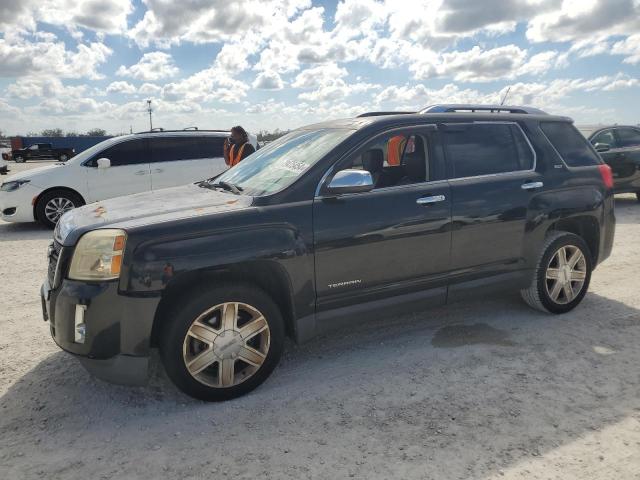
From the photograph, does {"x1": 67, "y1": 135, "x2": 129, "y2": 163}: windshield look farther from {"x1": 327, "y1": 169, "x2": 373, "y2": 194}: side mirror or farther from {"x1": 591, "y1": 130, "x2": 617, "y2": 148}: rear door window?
{"x1": 591, "y1": 130, "x2": 617, "y2": 148}: rear door window

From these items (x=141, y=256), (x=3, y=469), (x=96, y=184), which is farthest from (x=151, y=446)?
(x=96, y=184)

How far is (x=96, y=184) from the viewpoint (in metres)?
9.20

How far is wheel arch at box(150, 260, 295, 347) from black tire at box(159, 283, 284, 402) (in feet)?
0.17

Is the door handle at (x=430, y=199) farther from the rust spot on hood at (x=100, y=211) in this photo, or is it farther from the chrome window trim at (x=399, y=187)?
the rust spot on hood at (x=100, y=211)

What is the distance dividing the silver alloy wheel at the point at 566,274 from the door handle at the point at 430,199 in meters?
1.33

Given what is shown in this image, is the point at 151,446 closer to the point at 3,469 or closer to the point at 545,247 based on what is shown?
the point at 3,469

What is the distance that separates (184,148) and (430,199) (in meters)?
7.44

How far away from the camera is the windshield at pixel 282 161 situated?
11.2 ft

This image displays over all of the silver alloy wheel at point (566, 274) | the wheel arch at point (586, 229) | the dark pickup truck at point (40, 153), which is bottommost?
the silver alloy wheel at point (566, 274)

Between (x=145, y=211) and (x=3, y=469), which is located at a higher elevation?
(x=145, y=211)

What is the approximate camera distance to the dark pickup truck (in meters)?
43.6

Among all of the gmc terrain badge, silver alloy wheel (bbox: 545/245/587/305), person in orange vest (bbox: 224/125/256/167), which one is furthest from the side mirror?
person in orange vest (bbox: 224/125/256/167)

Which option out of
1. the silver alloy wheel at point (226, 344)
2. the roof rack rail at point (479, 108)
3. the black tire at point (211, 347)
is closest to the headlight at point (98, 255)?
the black tire at point (211, 347)

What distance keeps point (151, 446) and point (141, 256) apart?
102 centimetres
